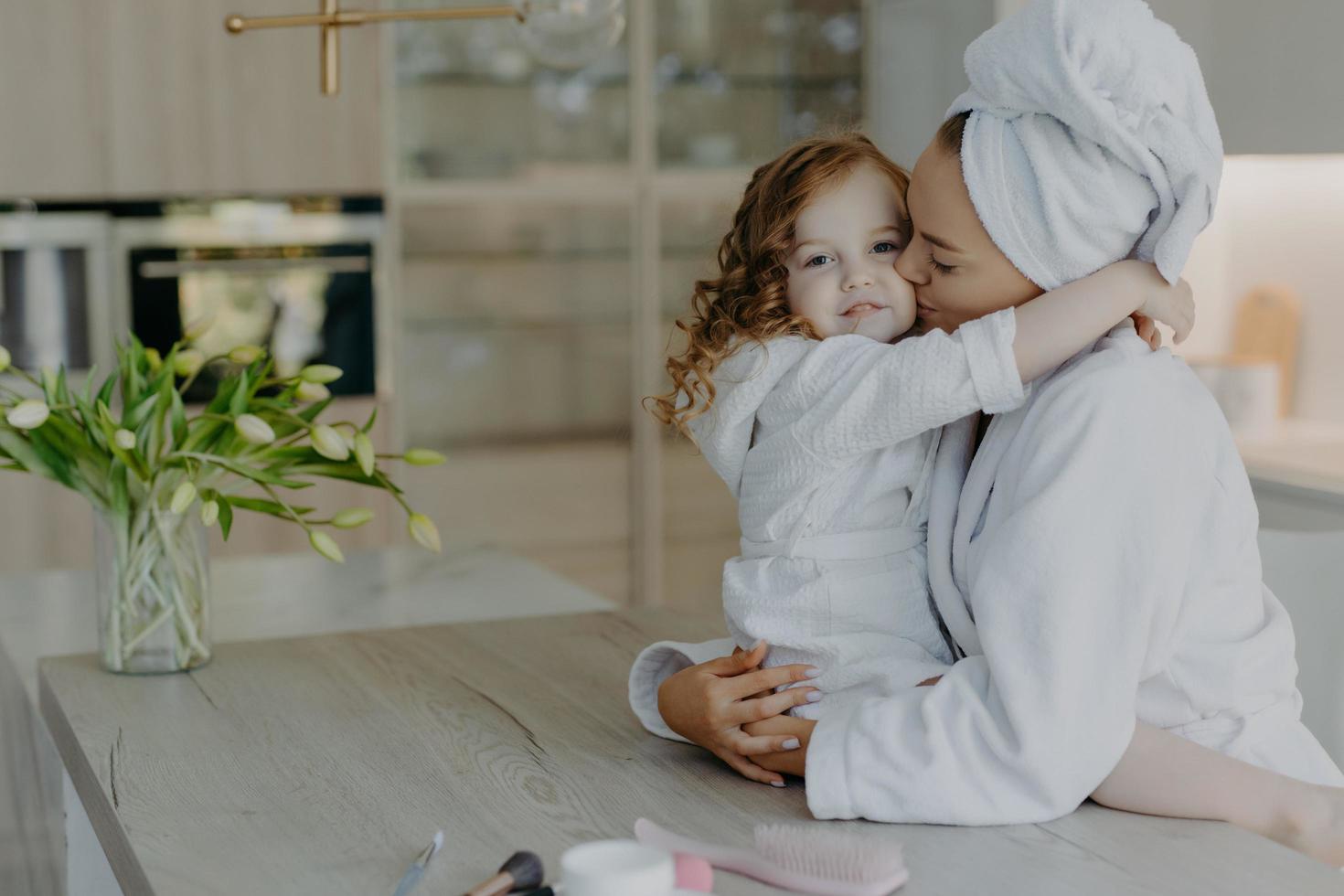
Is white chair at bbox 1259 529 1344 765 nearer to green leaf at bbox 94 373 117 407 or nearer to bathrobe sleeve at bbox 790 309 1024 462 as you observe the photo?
bathrobe sleeve at bbox 790 309 1024 462

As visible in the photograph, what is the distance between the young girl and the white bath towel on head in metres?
0.04

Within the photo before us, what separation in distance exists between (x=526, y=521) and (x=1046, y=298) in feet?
9.78

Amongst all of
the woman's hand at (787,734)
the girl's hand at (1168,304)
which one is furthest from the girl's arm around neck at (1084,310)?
the woman's hand at (787,734)

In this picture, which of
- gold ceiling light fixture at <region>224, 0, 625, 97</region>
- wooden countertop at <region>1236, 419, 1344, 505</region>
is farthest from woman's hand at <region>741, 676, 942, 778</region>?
wooden countertop at <region>1236, 419, 1344, 505</region>

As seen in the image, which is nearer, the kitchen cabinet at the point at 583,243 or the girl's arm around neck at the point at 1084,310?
the girl's arm around neck at the point at 1084,310

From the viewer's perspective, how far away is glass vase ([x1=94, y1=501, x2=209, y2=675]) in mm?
1542

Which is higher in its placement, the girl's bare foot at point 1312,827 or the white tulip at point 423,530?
the white tulip at point 423,530

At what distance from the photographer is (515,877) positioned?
90 cm

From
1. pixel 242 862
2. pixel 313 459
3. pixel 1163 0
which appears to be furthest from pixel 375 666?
pixel 1163 0

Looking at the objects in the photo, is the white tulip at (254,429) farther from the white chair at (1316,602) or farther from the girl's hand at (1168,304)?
the white chair at (1316,602)

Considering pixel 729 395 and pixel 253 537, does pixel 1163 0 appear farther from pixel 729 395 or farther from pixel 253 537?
pixel 253 537

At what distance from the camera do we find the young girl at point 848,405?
3.56 feet

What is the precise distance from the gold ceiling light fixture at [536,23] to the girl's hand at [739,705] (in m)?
0.93

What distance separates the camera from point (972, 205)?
1.13 metres
